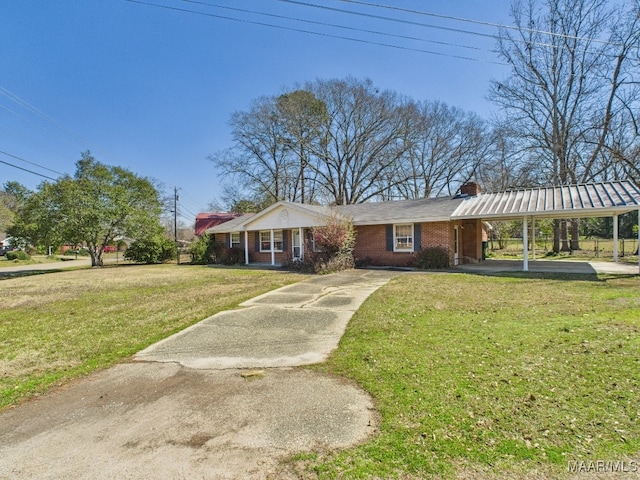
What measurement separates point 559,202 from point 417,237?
18.9ft

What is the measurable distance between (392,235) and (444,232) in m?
2.51

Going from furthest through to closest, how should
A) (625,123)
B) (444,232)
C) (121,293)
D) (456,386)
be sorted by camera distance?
(625,123) < (444,232) < (121,293) < (456,386)

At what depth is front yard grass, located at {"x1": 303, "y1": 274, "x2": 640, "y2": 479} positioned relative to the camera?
91.6 inches

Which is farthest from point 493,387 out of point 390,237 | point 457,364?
point 390,237

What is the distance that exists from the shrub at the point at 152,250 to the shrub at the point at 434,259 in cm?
1969

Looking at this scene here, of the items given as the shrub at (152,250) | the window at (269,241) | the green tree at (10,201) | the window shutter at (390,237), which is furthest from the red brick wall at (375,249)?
the green tree at (10,201)

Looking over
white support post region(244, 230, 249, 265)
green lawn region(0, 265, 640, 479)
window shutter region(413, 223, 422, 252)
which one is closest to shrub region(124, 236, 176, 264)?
white support post region(244, 230, 249, 265)

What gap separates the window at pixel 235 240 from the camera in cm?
2216

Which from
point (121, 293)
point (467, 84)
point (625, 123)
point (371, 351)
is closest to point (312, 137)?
point (467, 84)

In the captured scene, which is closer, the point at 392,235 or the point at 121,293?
the point at 121,293

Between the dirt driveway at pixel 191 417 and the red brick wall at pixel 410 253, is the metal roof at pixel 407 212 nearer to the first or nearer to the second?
the red brick wall at pixel 410 253

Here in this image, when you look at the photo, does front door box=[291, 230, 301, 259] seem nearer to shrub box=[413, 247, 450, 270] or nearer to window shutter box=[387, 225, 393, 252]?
window shutter box=[387, 225, 393, 252]

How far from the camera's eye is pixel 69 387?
13.0ft

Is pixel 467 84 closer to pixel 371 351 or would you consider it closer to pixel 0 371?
pixel 371 351
